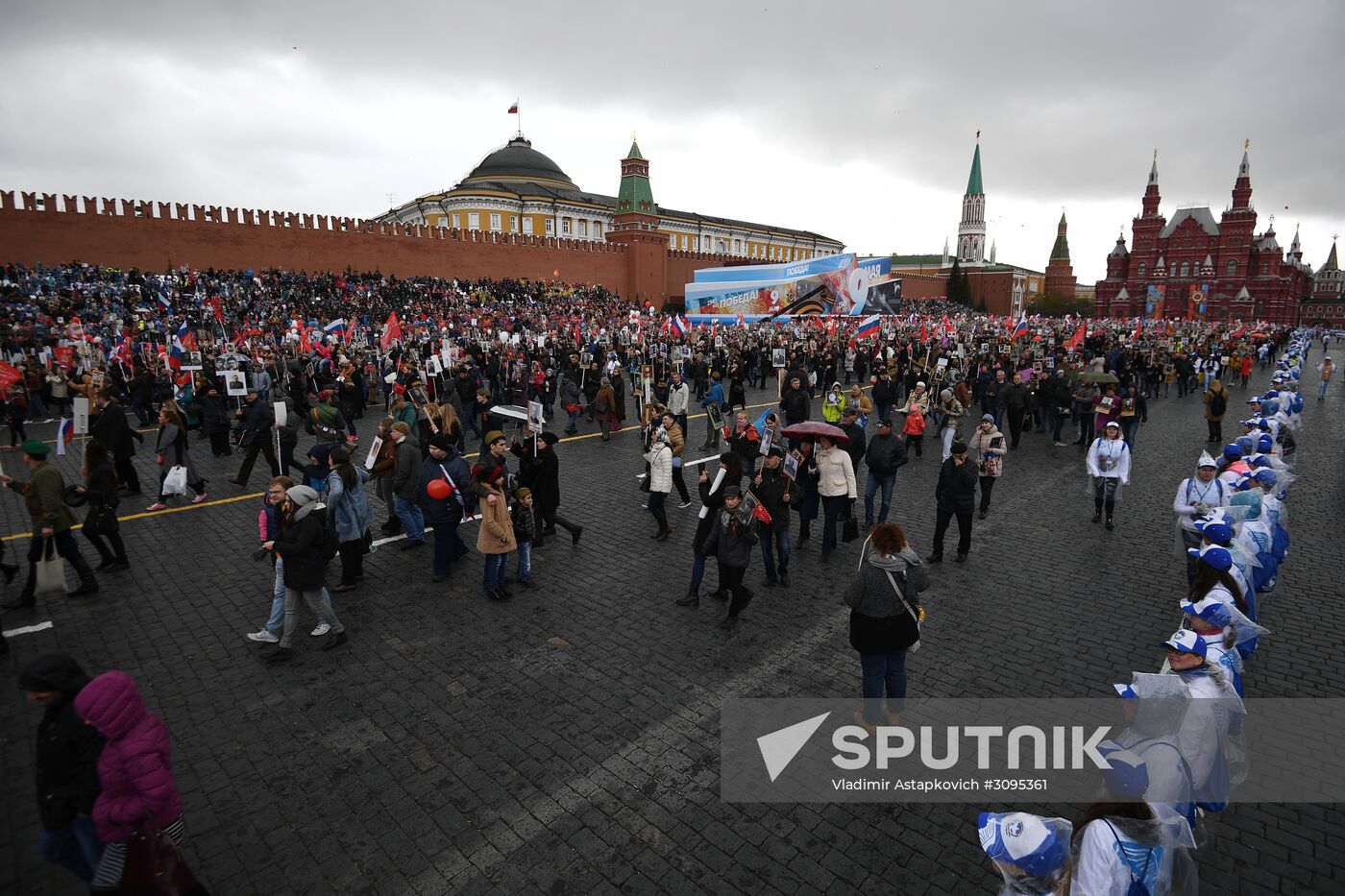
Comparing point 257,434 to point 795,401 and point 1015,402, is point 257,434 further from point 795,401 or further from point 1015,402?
point 1015,402

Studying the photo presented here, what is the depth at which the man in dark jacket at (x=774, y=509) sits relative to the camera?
716 cm

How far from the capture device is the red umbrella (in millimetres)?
7930

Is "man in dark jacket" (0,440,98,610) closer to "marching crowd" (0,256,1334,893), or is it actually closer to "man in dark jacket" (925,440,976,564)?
"marching crowd" (0,256,1334,893)

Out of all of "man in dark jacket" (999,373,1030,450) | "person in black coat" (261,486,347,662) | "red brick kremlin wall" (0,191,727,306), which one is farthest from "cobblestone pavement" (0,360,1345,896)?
"red brick kremlin wall" (0,191,727,306)

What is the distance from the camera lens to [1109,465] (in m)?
8.98

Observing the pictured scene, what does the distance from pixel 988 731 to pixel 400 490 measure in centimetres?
680

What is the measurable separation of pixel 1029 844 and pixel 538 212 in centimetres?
7315

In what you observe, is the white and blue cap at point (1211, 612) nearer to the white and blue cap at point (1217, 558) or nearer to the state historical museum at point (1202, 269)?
the white and blue cap at point (1217, 558)

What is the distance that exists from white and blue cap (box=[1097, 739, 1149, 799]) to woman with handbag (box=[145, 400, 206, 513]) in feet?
38.5

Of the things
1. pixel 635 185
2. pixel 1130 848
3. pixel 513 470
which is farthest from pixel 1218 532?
pixel 635 185

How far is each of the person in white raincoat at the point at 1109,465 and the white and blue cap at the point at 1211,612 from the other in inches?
210

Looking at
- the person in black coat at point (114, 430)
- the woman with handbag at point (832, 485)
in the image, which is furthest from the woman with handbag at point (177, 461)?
the woman with handbag at point (832, 485)

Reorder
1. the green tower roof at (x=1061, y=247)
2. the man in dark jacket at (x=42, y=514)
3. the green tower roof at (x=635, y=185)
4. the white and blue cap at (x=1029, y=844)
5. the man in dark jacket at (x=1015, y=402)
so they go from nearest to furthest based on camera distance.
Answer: the white and blue cap at (x=1029, y=844), the man in dark jacket at (x=42, y=514), the man in dark jacket at (x=1015, y=402), the green tower roof at (x=635, y=185), the green tower roof at (x=1061, y=247)

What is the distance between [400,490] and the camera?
8203mm
